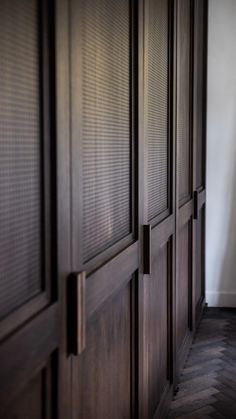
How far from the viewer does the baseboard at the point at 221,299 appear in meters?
4.18

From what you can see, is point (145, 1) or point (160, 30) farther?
point (160, 30)

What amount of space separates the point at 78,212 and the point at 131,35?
2.35 feet

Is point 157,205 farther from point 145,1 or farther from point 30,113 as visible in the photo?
point 30,113

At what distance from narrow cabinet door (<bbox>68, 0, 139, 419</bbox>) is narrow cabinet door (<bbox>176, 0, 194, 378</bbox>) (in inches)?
37.7

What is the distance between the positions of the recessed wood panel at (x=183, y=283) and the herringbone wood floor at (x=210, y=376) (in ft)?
0.53

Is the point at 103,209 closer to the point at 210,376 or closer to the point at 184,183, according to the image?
the point at 184,183

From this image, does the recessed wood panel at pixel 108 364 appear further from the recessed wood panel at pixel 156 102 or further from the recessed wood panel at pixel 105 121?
the recessed wood panel at pixel 156 102

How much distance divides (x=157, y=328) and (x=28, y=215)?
1.36 metres

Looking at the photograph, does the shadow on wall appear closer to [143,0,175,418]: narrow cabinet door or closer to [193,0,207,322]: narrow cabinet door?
[193,0,207,322]: narrow cabinet door

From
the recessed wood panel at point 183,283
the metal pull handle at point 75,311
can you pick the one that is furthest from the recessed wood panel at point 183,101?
the metal pull handle at point 75,311

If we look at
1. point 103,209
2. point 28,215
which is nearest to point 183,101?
point 103,209

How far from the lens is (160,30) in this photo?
7.01 ft

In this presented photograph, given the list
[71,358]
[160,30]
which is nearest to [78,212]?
[71,358]

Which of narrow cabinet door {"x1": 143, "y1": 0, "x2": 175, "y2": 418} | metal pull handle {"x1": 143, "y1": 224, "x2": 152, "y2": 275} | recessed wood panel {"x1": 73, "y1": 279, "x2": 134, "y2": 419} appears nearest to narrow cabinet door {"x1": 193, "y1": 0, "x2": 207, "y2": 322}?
narrow cabinet door {"x1": 143, "y1": 0, "x2": 175, "y2": 418}
